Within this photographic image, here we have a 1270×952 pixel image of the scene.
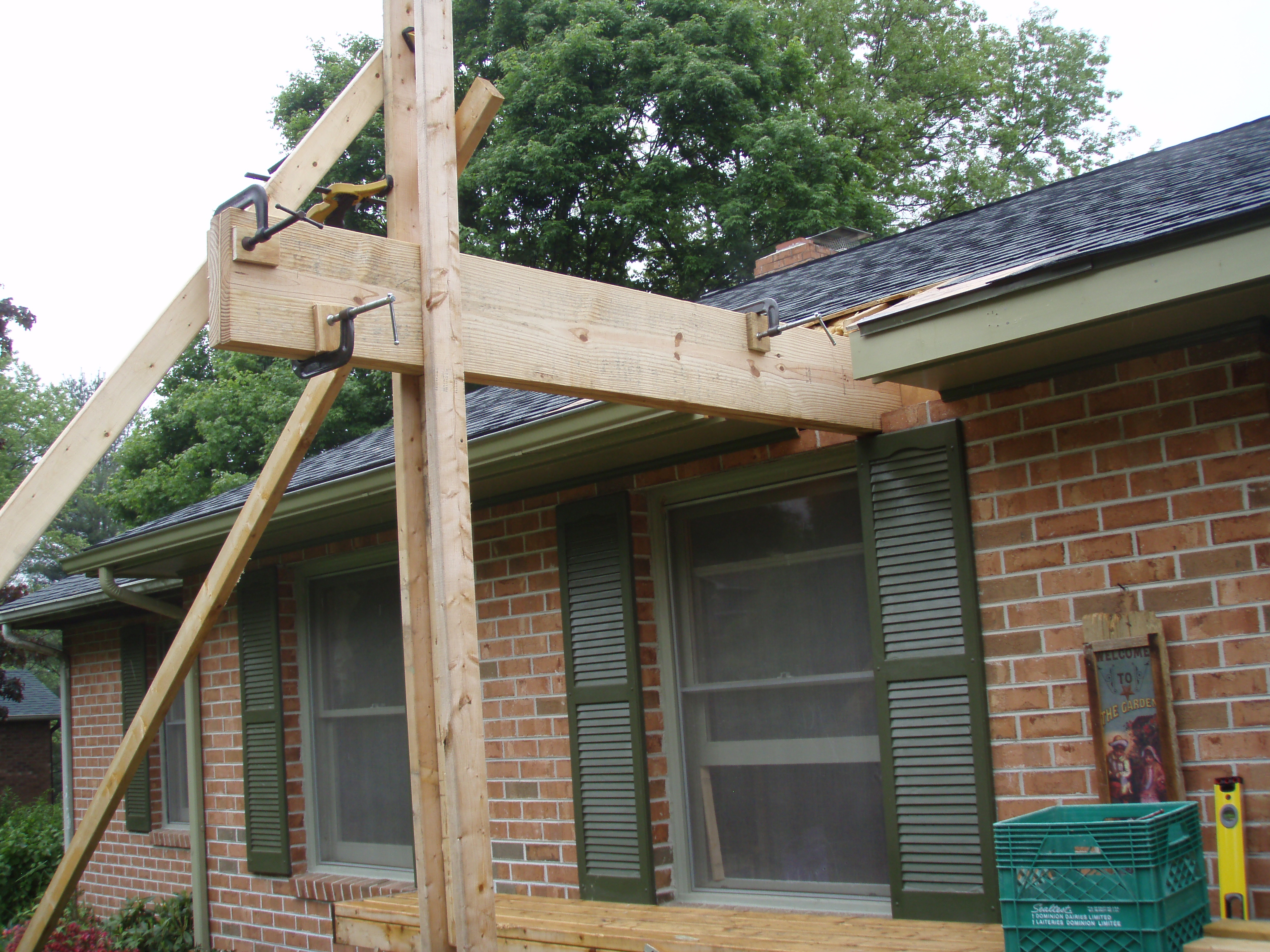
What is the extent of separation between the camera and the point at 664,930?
4059 millimetres

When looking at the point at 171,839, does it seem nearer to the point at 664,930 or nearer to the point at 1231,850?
the point at 664,930

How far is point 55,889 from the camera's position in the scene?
14.0 feet

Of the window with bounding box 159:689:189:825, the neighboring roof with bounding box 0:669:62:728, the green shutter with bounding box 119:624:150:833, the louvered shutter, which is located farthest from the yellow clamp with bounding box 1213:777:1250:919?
the neighboring roof with bounding box 0:669:62:728

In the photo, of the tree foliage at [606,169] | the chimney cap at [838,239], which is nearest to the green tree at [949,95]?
the tree foliage at [606,169]

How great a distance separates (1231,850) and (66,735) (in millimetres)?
9242

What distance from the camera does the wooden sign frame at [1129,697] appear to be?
3451 millimetres

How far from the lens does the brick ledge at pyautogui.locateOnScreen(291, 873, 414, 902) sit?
20.3 feet

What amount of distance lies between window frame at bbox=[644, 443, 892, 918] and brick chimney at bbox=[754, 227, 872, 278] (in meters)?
3.64

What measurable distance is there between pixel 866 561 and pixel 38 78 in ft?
124

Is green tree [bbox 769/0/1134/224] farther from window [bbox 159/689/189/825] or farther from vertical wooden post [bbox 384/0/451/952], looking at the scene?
vertical wooden post [bbox 384/0/451/952]

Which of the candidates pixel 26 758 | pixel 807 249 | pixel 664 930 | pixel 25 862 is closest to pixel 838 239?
pixel 807 249

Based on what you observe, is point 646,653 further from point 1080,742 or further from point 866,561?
point 1080,742

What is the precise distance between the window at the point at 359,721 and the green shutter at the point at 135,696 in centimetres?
242

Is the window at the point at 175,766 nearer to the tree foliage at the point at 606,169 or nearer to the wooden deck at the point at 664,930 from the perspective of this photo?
the wooden deck at the point at 664,930
